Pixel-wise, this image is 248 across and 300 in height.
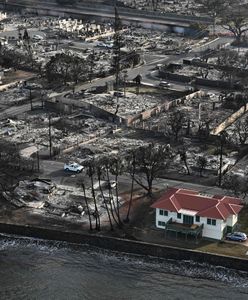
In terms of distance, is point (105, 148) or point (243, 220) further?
point (105, 148)

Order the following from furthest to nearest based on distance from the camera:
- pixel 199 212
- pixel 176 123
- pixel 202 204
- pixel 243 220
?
pixel 176 123 → pixel 243 220 → pixel 202 204 → pixel 199 212

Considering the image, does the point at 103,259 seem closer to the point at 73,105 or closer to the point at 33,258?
the point at 33,258

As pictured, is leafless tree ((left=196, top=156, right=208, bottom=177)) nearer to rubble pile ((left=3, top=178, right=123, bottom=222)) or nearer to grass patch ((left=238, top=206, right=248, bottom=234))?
grass patch ((left=238, top=206, right=248, bottom=234))

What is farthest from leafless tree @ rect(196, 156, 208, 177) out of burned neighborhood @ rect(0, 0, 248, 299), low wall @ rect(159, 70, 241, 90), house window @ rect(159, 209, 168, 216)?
low wall @ rect(159, 70, 241, 90)

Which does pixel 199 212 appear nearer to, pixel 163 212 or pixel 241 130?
pixel 163 212

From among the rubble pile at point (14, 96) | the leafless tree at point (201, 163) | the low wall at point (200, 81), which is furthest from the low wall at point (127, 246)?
the low wall at point (200, 81)

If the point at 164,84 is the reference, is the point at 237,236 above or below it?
below

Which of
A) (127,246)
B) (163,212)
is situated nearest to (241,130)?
(163,212)

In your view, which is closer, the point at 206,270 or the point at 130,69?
the point at 206,270

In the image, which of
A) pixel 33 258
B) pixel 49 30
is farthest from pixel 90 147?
pixel 49 30
